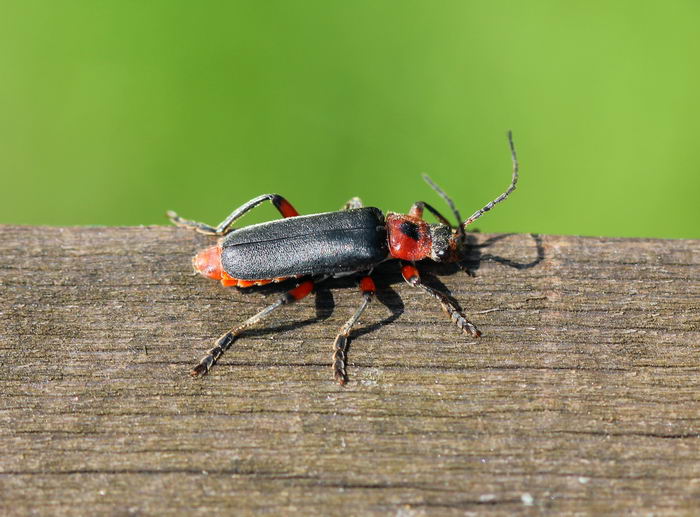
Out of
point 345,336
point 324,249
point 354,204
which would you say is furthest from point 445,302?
point 354,204

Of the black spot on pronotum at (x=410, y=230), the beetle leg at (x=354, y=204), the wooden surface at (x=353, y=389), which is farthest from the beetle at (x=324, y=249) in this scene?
the beetle leg at (x=354, y=204)

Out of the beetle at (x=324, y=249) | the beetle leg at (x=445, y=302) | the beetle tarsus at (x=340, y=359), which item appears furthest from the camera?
the beetle at (x=324, y=249)

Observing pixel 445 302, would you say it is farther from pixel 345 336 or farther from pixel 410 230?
pixel 410 230

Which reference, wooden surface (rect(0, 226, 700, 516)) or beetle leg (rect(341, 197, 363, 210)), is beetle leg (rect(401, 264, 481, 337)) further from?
beetle leg (rect(341, 197, 363, 210))

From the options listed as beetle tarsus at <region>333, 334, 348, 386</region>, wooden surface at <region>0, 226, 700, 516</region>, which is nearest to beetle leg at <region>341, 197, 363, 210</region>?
wooden surface at <region>0, 226, 700, 516</region>

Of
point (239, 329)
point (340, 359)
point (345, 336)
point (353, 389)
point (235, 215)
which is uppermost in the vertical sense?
point (235, 215)

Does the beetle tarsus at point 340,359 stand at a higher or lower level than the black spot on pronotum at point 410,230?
lower

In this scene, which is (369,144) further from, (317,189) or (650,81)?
(650,81)

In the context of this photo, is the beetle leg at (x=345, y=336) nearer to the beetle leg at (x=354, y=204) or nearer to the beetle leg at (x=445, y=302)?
the beetle leg at (x=445, y=302)

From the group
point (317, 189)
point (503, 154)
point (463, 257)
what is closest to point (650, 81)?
point (503, 154)
